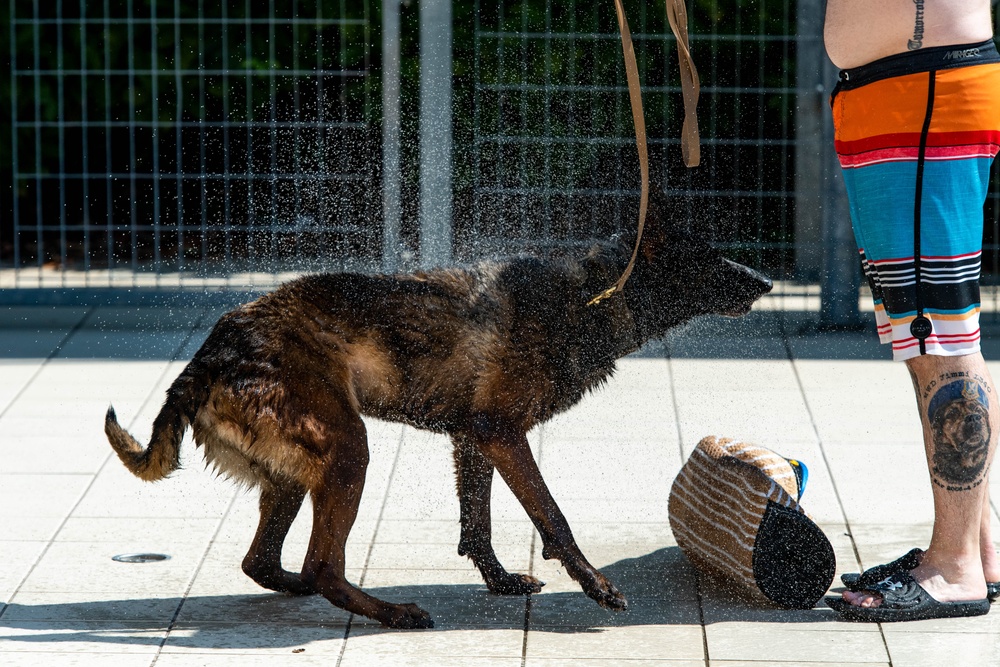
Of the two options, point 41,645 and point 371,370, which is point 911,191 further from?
point 41,645

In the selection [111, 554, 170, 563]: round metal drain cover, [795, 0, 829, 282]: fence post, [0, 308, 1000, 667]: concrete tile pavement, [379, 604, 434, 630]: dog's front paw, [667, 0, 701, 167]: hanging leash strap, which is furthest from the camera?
[795, 0, 829, 282]: fence post

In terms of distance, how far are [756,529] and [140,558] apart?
195 centimetres

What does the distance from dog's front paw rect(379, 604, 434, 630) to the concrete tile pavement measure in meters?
0.04

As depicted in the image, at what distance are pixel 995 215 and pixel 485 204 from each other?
291cm

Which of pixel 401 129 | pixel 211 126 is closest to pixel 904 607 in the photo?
pixel 401 129

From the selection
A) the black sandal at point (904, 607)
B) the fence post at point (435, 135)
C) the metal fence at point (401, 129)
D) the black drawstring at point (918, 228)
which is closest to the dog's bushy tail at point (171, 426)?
the black sandal at point (904, 607)

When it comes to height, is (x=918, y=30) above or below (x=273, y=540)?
above

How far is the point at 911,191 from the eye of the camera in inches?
155

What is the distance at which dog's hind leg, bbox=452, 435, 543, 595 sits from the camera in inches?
168

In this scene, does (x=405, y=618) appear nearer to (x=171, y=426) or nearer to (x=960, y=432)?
(x=171, y=426)

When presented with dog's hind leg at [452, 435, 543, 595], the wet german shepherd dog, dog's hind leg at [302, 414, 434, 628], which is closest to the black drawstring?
the wet german shepherd dog

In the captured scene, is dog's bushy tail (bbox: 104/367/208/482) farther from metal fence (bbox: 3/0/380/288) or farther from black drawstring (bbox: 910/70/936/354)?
metal fence (bbox: 3/0/380/288)

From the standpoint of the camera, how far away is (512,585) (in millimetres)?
4258

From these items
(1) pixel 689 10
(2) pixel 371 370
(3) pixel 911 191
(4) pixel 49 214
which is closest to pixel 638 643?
(2) pixel 371 370
